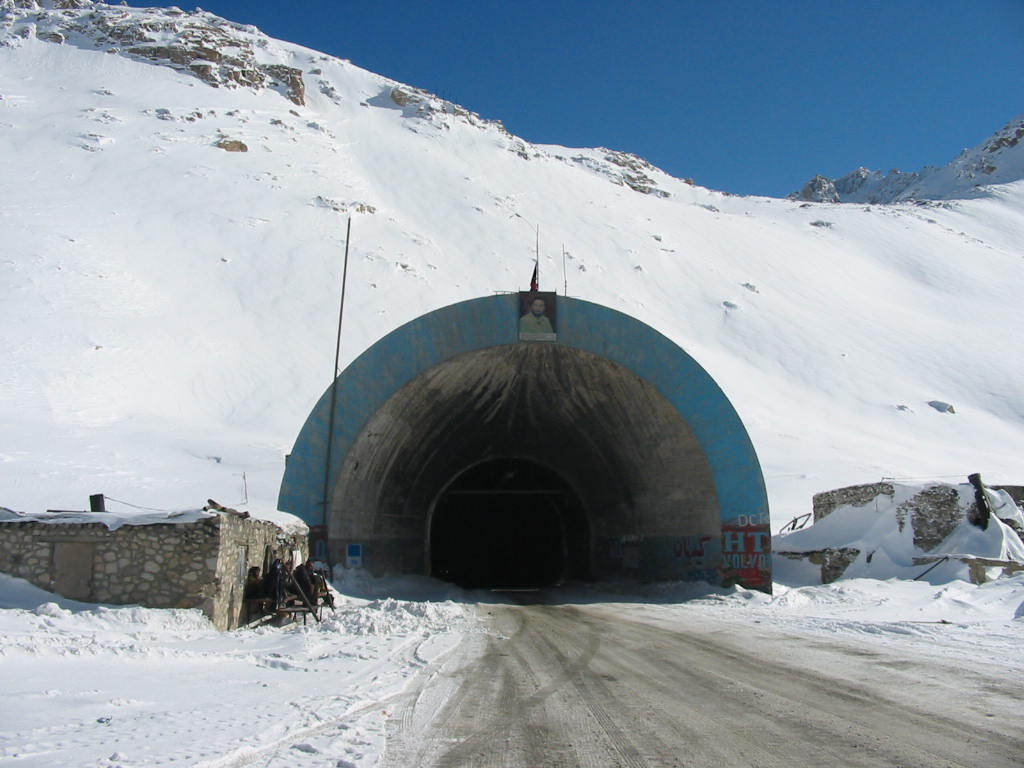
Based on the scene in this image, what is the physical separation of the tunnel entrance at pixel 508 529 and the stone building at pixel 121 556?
1439 cm

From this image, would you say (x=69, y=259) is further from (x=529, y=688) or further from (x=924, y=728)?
(x=924, y=728)

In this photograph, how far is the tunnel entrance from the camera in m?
26.6

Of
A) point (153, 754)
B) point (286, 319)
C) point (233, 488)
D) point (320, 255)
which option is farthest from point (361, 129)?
point (153, 754)

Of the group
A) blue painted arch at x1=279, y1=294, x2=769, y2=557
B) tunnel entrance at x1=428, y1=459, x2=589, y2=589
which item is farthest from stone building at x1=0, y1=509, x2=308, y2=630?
tunnel entrance at x1=428, y1=459, x2=589, y2=589

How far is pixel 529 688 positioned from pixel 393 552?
13.7 m

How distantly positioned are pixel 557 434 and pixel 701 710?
53.4 ft

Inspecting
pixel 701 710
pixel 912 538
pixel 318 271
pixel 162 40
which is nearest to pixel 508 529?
pixel 912 538

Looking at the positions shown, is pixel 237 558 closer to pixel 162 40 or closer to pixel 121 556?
pixel 121 556

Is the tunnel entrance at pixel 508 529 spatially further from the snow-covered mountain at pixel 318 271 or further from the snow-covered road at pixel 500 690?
the snow-covered road at pixel 500 690

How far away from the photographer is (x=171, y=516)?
1137cm

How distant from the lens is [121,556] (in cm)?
1115

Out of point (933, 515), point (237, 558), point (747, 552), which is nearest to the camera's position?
point (237, 558)

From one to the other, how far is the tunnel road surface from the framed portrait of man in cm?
849

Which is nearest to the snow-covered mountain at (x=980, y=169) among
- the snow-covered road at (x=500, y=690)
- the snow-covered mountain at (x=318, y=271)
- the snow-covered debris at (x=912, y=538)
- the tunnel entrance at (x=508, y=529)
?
the snow-covered mountain at (x=318, y=271)
